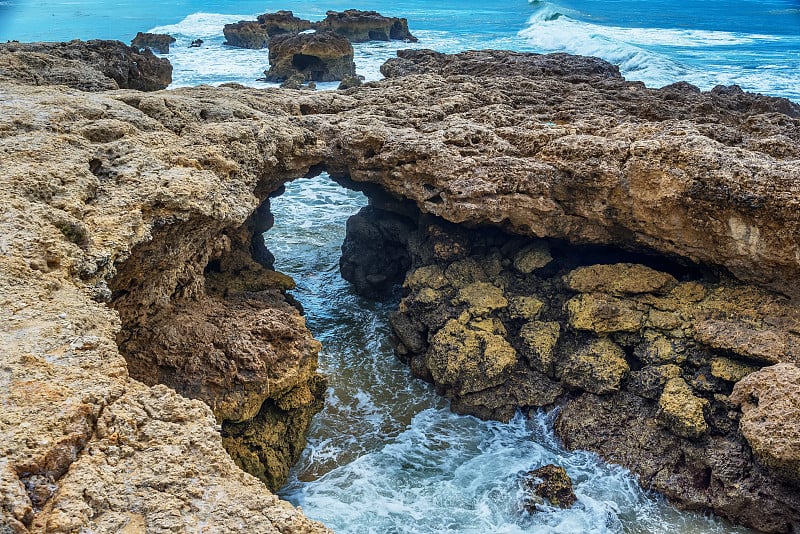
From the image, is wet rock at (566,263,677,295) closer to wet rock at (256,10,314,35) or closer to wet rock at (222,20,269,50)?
wet rock at (222,20,269,50)

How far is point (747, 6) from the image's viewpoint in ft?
159

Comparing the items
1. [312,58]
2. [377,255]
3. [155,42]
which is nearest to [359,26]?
[155,42]

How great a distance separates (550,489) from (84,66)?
8660 millimetres

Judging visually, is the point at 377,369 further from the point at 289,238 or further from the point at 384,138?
the point at 289,238

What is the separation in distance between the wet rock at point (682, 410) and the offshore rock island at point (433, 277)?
2 cm

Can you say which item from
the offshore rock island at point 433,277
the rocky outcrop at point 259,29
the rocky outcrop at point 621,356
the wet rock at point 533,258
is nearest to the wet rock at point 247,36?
the rocky outcrop at point 259,29

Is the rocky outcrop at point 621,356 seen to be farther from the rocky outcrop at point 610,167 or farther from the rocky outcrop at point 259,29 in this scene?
the rocky outcrop at point 259,29

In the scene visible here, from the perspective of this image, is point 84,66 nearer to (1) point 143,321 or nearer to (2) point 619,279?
(1) point 143,321

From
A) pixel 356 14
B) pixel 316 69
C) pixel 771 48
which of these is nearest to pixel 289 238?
pixel 316 69

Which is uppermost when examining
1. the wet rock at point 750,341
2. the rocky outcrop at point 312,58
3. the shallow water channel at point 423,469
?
the rocky outcrop at point 312,58

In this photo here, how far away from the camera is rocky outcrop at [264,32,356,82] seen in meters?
23.0

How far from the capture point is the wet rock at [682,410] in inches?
248

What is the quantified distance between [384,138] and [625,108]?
11.2 ft

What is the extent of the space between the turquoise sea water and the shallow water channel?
12817mm
